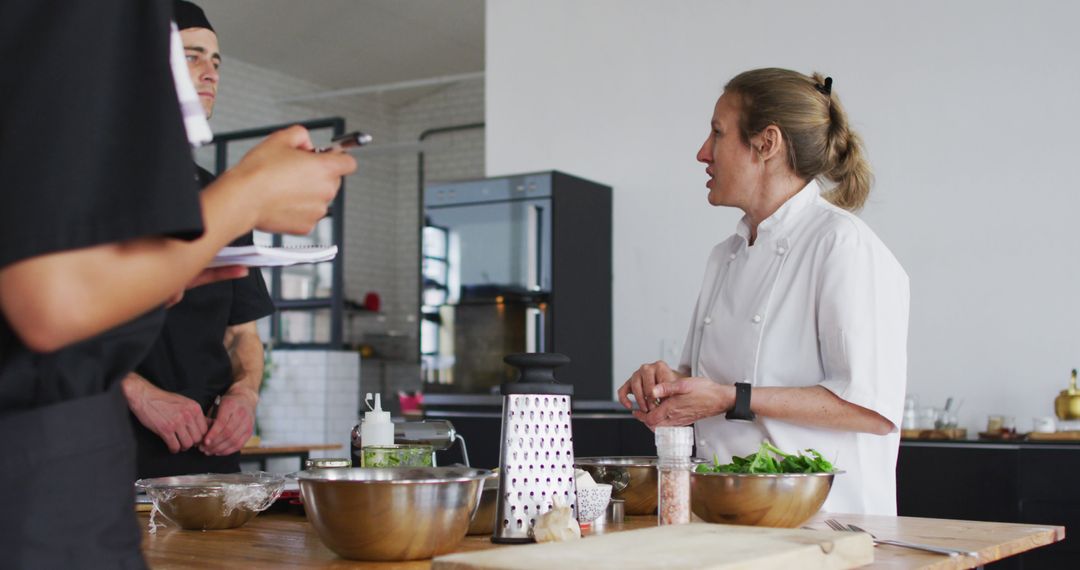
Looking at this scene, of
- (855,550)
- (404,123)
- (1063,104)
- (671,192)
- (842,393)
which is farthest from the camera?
(404,123)

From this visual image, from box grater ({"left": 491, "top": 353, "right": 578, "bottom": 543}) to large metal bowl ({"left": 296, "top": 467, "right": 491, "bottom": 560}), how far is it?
0.14m

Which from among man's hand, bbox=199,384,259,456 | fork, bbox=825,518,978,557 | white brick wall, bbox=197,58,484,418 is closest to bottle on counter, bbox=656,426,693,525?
fork, bbox=825,518,978,557

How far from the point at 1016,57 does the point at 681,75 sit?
5.06 feet

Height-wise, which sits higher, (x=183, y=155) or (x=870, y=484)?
(x=183, y=155)

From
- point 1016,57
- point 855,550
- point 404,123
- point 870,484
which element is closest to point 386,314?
point 404,123

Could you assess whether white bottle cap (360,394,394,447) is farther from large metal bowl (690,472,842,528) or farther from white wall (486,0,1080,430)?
white wall (486,0,1080,430)

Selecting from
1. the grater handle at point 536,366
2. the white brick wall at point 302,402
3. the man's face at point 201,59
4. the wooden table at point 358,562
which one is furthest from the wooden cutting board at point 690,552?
the white brick wall at point 302,402

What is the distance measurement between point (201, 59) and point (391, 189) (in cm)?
929

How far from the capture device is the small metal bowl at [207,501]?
1.84 metres

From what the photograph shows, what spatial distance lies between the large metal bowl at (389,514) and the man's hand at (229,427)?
1.09 m

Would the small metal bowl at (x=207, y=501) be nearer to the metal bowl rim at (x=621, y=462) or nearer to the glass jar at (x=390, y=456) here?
the glass jar at (x=390, y=456)

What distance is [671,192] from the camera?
553 centimetres

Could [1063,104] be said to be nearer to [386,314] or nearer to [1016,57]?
[1016,57]

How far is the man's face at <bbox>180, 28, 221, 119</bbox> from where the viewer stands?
2.66m
